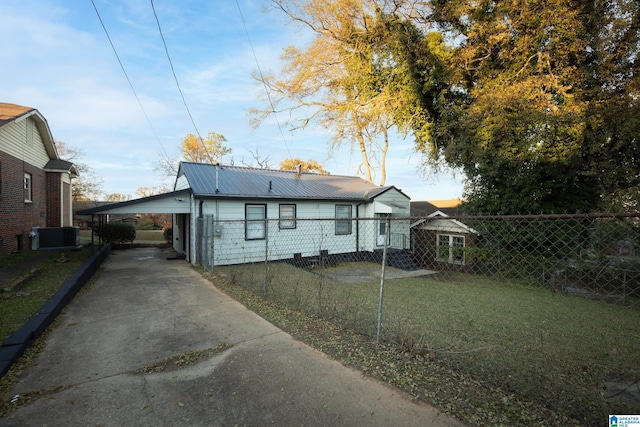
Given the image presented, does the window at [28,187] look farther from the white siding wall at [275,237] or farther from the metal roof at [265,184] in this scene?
the white siding wall at [275,237]

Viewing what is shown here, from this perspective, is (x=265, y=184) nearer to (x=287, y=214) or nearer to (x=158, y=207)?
(x=287, y=214)

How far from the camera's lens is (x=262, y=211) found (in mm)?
12117

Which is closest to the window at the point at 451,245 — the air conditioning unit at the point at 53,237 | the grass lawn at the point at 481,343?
the grass lawn at the point at 481,343

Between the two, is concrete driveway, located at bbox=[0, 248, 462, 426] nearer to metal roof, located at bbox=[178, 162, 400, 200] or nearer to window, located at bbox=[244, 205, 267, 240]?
window, located at bbox=[244, 205, 267, 240]

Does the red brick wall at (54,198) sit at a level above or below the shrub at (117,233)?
above

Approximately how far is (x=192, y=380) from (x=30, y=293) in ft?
16.5

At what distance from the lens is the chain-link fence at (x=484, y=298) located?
140 inches

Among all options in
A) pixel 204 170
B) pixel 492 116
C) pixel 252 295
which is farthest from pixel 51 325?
pixel 492 116

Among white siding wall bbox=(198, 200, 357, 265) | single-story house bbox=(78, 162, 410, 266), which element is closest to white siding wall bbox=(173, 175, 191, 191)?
single-story house bbox=(78, 162, 410, 266)

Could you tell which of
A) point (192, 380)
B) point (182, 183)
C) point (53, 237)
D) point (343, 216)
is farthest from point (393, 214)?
point (53, 237)

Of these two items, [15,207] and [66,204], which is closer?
[15,207]

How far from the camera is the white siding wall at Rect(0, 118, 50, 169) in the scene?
10.0 metres

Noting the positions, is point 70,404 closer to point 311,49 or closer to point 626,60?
point 626,60

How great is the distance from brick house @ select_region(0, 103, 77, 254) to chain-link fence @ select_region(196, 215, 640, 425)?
6.32 meters
